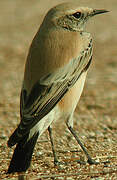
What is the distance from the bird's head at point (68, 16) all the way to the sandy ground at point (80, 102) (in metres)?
1.73

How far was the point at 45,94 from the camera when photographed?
4.95m

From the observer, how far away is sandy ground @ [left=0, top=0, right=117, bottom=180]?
513 cm

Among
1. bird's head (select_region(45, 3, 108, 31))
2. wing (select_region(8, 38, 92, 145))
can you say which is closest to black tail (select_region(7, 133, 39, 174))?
wing (select_region(8, 38, 92, 145))

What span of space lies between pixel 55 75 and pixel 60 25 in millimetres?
849

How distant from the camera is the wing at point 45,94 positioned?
474cm

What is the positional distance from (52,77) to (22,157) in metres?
1.05

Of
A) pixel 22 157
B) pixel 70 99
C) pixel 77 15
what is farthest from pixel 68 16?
pixel 22 157

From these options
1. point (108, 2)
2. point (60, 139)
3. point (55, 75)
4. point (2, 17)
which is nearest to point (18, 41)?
point (2, 17)

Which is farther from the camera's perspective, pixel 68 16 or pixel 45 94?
pixel 68 16

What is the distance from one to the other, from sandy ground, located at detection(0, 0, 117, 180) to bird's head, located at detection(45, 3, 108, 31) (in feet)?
5.67

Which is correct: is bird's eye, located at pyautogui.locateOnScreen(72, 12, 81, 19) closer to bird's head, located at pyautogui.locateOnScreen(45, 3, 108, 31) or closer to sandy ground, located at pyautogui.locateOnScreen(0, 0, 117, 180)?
bird's head, located at pyautogui.locateOnScreen(45, 3, 108, 31)

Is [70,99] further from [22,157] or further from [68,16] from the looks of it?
[68,16]

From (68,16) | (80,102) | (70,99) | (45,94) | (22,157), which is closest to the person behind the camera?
(22,157)

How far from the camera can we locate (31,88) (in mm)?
4969
